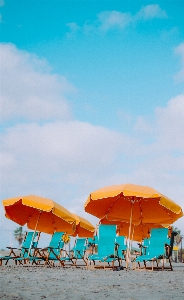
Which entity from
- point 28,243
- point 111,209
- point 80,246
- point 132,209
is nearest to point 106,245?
point 132,209

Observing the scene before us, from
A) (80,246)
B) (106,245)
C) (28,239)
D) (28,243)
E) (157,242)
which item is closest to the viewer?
(106,245)

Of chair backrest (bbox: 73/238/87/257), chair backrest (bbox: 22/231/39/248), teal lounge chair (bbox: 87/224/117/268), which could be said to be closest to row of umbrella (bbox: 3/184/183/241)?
chair backrest (bbox: 22/231/39/248)

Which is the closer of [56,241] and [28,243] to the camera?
[56,241]

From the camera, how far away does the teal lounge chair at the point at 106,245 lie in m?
7.64

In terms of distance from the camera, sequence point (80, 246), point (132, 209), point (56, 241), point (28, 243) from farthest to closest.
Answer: point (80, 246), point (28, 243), point (132, 209), point (56, 241)

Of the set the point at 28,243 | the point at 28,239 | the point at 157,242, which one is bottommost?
the point at 28,243

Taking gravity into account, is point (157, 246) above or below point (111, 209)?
below

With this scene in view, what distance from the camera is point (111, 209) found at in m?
10.2

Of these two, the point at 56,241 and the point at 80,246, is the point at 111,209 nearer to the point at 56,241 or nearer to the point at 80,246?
the point at 56,241

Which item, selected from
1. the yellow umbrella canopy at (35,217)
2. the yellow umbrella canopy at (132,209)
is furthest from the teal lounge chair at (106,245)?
the yellow umbrella canopy at (35,217)

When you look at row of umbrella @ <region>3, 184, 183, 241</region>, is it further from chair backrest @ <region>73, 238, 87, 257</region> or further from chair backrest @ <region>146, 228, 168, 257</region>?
chair backrest @ <region>146, 228, 168, 257</region>

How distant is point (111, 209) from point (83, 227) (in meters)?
3.71

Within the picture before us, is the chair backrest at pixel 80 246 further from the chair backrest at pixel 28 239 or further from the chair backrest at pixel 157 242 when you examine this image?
the chair backrest at pixel 157 242

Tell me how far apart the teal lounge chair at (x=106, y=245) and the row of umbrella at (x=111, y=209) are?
2.60 ft
